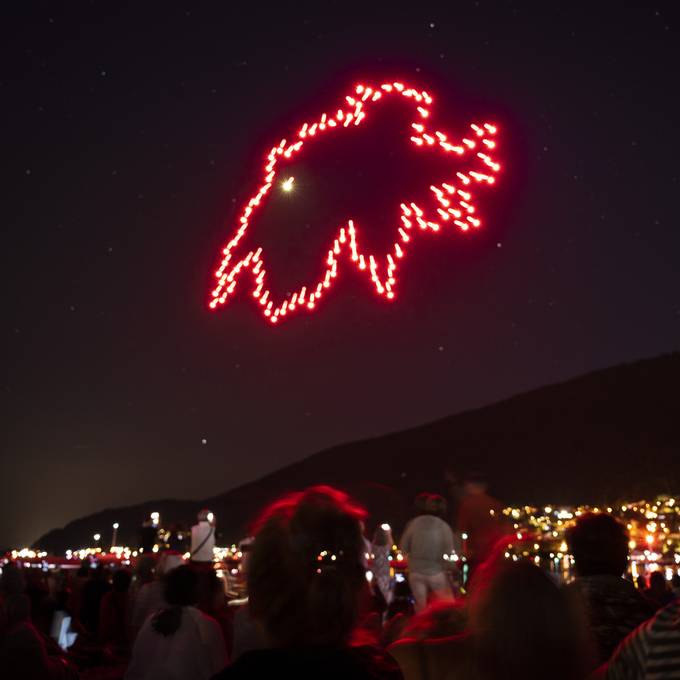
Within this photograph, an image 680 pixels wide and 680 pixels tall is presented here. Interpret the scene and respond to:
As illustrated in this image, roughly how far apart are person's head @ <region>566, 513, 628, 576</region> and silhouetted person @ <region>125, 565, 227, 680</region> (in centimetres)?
222

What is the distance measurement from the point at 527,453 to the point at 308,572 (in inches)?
3176

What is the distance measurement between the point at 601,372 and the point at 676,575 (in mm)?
87559

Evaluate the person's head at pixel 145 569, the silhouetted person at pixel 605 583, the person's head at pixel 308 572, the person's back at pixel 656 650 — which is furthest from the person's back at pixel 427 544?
the person's back at pixel 656 650

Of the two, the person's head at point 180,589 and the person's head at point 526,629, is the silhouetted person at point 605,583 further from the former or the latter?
the person's head at point 180,589

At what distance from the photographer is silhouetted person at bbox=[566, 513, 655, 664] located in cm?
354

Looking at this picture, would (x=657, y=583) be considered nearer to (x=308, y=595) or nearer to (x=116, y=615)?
(x=116, y=615)

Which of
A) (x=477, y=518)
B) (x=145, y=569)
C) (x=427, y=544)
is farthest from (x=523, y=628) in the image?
(x=145, y=569)

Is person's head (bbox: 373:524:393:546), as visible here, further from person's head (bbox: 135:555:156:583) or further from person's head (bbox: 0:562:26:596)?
person's head (bbox: 0:562:26:596)

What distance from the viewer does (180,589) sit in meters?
5.02

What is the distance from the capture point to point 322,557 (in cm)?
233

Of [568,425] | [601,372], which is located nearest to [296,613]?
[568,425]

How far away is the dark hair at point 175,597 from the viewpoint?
15.9 ft

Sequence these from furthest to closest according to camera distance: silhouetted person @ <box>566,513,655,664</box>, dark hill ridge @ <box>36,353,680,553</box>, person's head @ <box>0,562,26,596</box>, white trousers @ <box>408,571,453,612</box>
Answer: dark hill ridge @ <box>36,353,680,553</box>, white trousers @ <box>408,571,453,612</box>, person's head @ <box>0,562,26,596</box>, silhouetted person @ <box>566,513,655,664</box>

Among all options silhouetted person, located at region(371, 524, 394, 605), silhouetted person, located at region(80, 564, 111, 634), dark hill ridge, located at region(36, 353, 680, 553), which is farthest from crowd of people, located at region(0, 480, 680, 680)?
dark hill ridge, located at region(36, 353, 680, 553)
